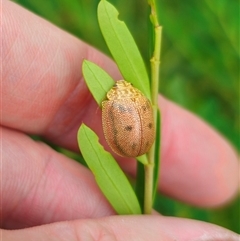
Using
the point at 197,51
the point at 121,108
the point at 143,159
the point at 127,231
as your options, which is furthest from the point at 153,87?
the point at 197,51

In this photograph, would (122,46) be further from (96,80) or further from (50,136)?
(50,136)

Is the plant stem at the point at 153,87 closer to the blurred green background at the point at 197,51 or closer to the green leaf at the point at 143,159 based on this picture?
the green leaf at the point at 143,159

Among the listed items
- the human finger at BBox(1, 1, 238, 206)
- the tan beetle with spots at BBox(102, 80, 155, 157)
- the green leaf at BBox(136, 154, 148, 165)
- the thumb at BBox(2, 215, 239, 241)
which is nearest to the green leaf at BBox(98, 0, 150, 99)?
the tan beetle with spots at BBox(102, 80, 155, 157)

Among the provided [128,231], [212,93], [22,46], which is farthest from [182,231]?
[212,93]

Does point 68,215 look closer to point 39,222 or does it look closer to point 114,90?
point 39,222

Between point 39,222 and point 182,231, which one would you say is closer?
point 182,231

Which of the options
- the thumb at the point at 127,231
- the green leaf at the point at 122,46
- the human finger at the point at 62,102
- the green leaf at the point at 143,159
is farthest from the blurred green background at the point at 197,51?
the green leaf at the point at 122,46

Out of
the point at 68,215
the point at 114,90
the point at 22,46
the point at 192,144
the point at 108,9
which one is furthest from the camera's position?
the point at 192,144

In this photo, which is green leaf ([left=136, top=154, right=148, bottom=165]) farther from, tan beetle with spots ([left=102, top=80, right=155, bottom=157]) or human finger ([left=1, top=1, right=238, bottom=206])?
human finger ([left=1, top=1, right=238, bottom=206])
